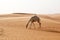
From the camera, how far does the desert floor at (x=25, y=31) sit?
3.68 ft

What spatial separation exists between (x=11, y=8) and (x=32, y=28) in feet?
3.95

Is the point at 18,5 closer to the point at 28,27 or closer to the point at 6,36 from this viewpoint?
the point at 28,27

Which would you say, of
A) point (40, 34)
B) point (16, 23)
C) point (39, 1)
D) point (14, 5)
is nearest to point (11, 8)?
point (14, 5)

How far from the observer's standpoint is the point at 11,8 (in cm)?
250

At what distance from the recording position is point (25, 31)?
4.18ft

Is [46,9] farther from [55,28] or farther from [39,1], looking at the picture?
[55,28]

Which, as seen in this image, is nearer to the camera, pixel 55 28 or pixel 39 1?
pixel 55 28

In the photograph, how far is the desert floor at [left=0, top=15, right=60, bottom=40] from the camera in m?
1.12

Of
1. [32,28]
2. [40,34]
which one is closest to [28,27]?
[32,28]

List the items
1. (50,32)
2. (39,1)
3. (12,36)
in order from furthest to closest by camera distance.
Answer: (39,1) → (50,32) → (12,36)

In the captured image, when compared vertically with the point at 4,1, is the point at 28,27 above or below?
below

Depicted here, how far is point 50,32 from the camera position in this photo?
4.19 feet

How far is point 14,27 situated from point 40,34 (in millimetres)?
305

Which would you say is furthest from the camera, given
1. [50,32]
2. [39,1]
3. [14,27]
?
[39,1]
